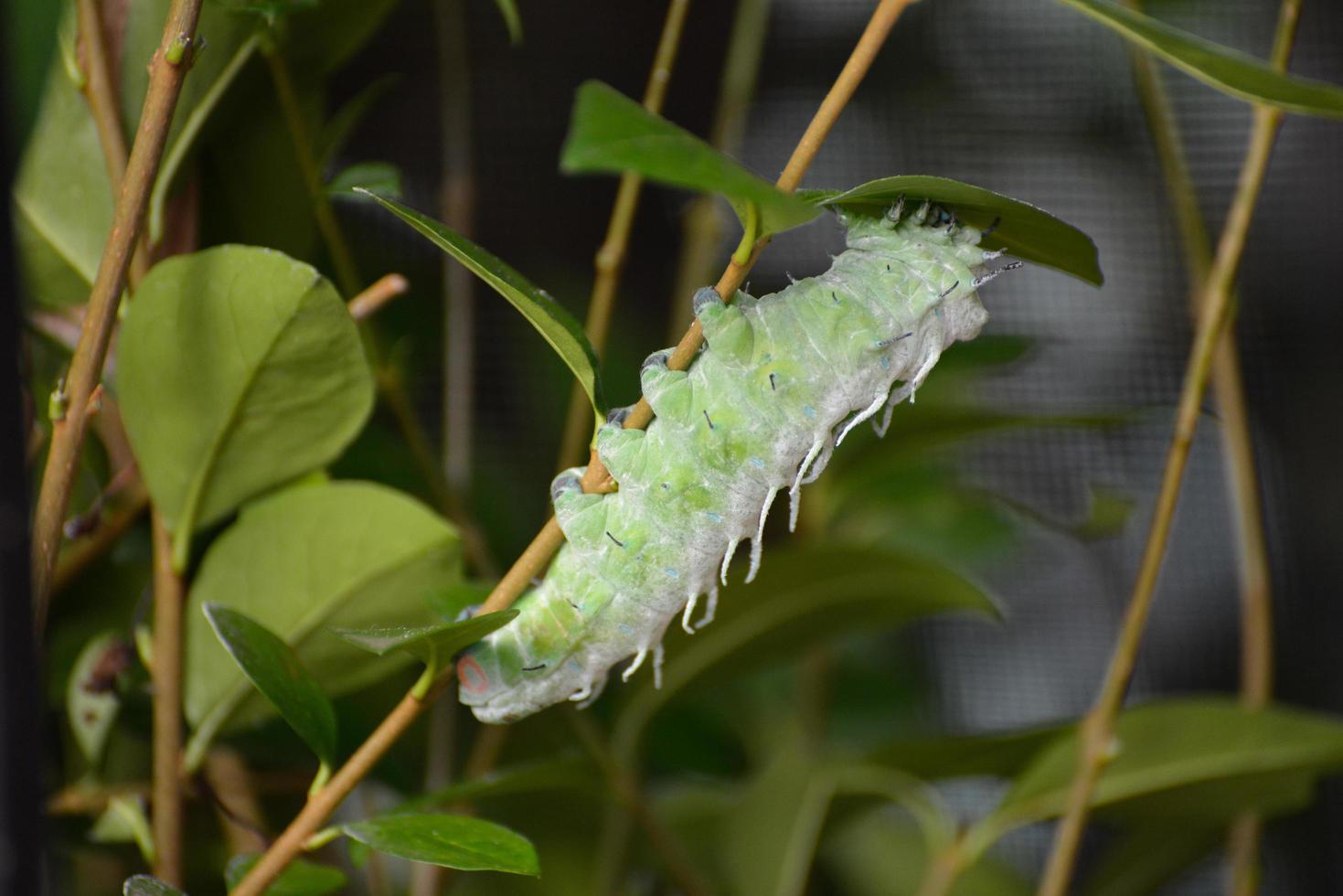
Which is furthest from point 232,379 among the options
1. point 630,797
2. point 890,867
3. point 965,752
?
point 890,867

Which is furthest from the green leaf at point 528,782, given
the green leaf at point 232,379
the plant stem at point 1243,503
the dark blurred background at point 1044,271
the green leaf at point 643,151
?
the dark blurred background at point 1044,271

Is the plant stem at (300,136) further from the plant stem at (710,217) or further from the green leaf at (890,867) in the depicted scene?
the green leaf at (890,867)

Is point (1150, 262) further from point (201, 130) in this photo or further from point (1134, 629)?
point (201, 130)

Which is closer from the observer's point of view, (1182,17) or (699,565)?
(699,565)

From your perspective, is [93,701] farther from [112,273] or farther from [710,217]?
[710,217]

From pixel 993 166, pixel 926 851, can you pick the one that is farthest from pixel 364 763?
pixel 993 166
